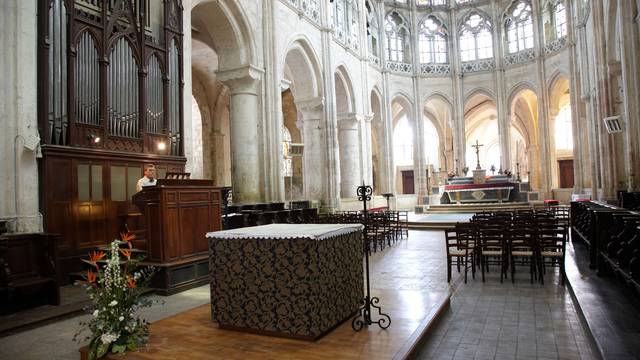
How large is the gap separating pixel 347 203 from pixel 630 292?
49.6ft

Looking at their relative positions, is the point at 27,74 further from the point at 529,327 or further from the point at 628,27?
the point at 628,27

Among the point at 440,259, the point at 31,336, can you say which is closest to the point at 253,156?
the point at 440,259

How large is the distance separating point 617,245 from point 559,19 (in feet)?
69.7

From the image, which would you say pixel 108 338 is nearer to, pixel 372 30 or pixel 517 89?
pixel 372 30

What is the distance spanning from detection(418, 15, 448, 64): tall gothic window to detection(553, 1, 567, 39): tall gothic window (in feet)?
20.4

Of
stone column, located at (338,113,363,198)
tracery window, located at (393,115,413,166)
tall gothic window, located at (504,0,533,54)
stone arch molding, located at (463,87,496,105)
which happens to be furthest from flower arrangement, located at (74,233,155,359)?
tracery window, located at (393,115,413,166)

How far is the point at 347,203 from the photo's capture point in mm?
20266

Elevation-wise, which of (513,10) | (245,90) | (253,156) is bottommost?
(253,156)

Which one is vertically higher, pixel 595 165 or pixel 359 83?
pixel 359 83

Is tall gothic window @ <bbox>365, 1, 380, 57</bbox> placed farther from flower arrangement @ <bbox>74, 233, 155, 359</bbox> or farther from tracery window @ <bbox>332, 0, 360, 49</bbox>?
flower arrangement @ <bbox>74, 233, 155, 359</bbox>

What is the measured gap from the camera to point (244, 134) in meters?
14.0

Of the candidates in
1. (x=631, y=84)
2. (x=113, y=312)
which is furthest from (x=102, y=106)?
(x=631, y=84)

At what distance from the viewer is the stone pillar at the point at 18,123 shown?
21.6 feet

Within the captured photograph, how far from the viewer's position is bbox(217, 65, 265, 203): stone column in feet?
45.4
